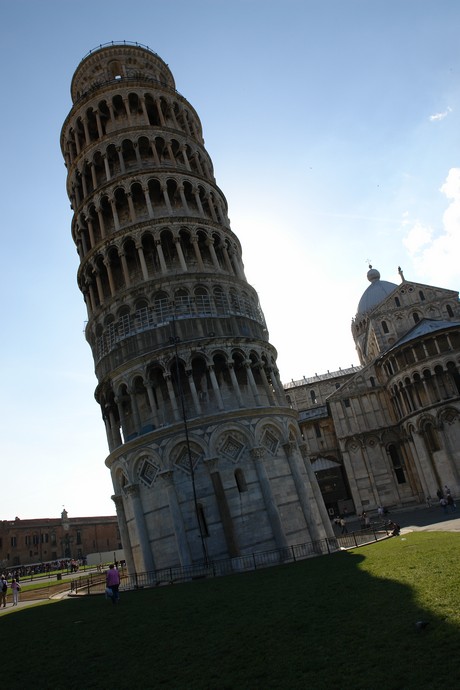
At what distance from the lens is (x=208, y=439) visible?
25797mm

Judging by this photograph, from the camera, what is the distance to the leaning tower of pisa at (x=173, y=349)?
25.2 meters

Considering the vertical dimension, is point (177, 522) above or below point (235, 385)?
below

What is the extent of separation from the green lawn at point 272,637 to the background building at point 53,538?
2923 inches

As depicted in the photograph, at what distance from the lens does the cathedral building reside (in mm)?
47344

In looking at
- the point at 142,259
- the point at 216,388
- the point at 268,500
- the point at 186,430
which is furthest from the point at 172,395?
the point at 142,259

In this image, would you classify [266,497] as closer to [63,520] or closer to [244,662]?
[244,662]

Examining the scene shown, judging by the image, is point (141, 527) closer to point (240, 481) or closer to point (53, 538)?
point (240, 481)

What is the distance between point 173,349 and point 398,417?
34.2 m

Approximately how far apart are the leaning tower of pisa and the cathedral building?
22.9m

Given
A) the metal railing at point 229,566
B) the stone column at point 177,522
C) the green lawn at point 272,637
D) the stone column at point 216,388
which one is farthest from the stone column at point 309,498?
the green lawn at point 272,637

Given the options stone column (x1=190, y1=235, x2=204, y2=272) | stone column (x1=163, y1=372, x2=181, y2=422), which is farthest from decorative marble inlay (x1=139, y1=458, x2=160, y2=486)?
stone column (x1=190, y1=235, x2=204, y2=272)

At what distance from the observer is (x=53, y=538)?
287 ft

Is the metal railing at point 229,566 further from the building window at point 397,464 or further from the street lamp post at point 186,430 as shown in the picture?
the building window at point 397,464

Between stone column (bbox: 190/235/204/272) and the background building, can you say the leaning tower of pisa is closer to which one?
stone column (bbox: 190/235/204/272)
